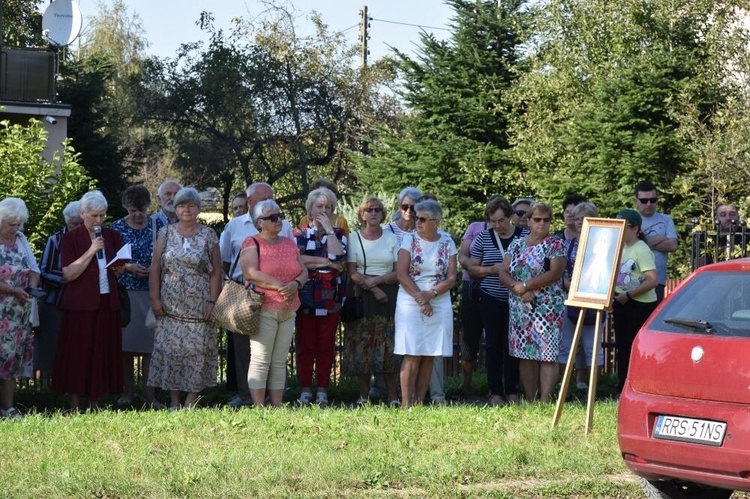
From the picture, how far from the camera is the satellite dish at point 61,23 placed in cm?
2581

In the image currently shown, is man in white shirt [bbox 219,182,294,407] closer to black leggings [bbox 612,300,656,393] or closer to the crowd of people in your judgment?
the crowd of people

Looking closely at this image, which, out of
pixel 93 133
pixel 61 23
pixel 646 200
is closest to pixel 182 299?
pixel 646 200

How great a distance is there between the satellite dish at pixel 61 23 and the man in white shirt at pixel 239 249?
14848 millimetres

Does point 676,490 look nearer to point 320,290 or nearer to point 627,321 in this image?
point 627,321

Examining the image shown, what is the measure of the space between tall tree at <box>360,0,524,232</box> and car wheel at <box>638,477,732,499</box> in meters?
29.7

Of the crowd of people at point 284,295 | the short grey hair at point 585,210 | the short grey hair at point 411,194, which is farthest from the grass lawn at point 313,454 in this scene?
the short grey hair at point 411,194

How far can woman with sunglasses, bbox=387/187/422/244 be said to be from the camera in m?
12.5

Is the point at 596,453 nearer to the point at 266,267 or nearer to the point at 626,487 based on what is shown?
the point at 626,487

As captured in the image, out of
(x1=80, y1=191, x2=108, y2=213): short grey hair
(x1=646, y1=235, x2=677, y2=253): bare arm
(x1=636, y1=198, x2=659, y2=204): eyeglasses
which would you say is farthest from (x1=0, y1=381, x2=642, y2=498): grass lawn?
(x1=636, y1=198, x2=659, y2=204): eyeglasses

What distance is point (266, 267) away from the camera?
11.1m

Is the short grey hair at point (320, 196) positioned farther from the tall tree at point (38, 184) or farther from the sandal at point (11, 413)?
the tall tree at point (38, 184)

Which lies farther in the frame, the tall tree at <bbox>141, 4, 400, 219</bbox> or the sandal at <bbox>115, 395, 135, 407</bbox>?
the tall tree at <bbox>141, 4, 400, 219</bbox>

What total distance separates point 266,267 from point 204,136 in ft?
95.4

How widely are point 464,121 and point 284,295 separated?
93.4 ft
